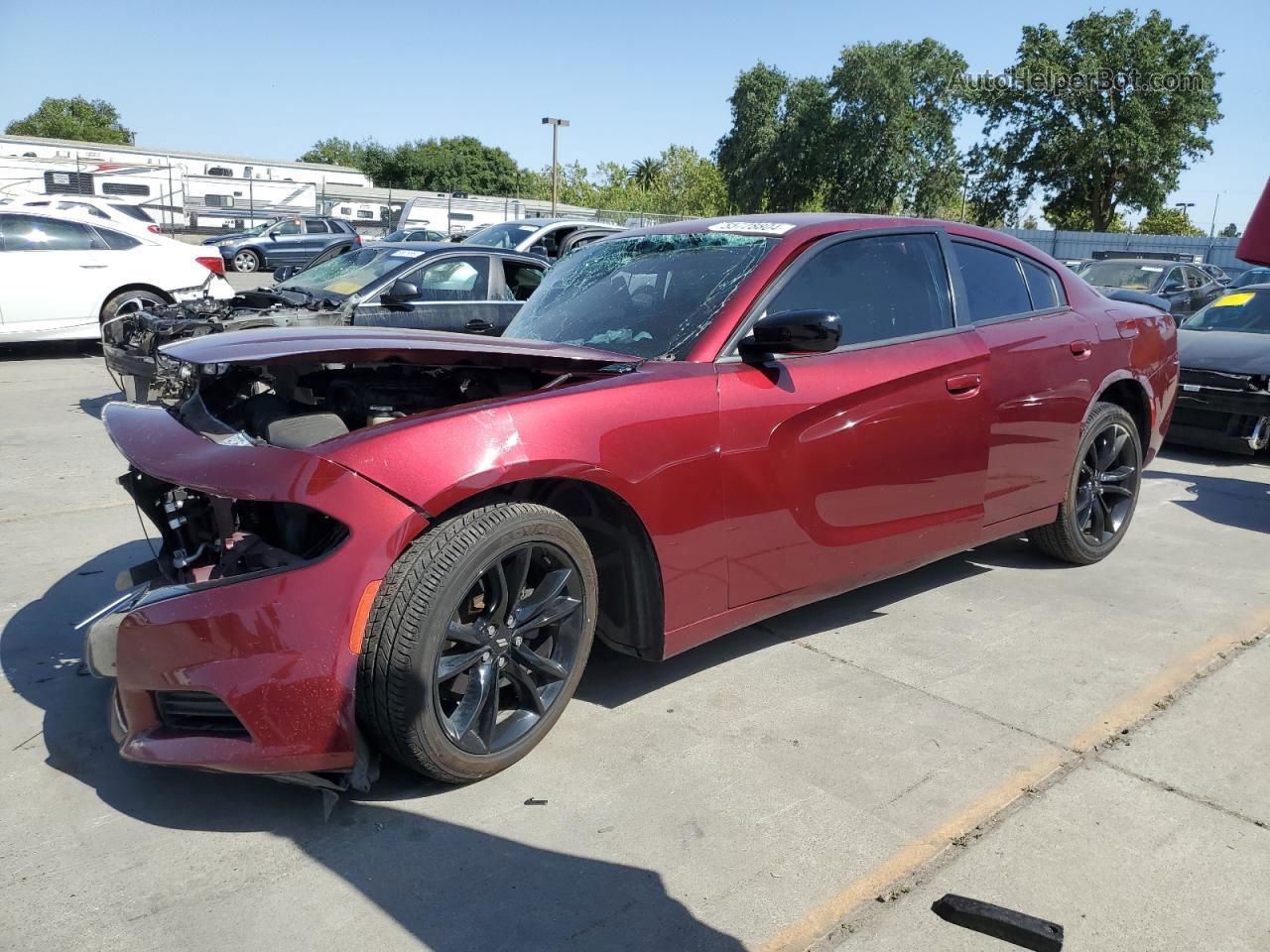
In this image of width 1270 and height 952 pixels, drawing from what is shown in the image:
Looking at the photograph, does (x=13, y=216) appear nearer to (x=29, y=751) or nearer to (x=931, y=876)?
(x=29, y=751)

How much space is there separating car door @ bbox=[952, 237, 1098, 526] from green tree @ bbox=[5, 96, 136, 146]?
98.5 meters

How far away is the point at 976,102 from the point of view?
4225 centimetres

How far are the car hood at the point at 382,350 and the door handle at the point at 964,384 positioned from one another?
54.6 inches

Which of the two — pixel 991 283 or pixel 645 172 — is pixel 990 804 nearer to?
pixel 991 283

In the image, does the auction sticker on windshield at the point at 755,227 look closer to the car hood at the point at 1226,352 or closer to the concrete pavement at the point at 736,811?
the concrete pavement at the point at 736,811

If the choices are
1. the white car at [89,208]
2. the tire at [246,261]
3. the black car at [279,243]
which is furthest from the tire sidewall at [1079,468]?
the tire at [246,261]

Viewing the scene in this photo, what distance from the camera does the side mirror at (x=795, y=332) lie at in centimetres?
316

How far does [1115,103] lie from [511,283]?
123ft

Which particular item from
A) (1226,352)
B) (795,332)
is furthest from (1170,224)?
(795,332)

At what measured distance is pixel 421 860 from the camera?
2.50 metres

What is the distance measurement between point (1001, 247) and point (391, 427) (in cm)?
319

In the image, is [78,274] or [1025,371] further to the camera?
[78,274]

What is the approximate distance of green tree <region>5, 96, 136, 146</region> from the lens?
87.9 m

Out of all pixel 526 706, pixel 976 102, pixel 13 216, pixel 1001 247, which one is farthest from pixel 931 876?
pixel 976 102
